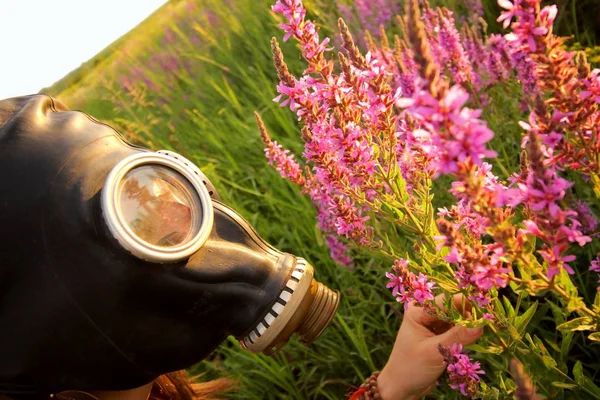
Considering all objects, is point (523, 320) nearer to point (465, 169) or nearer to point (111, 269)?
point (465, 169)

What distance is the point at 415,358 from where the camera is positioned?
192 cm

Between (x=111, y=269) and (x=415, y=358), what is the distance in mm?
1040

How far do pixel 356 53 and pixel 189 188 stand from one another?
56 centimetres

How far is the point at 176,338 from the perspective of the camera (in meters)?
1.53

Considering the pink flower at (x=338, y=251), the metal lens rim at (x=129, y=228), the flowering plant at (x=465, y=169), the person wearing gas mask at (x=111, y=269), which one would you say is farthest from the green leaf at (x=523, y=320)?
the pink flower at (x=338, y=251)

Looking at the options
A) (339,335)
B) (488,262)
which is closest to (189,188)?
(488,262)

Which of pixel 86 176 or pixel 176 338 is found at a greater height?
pixel 86 176

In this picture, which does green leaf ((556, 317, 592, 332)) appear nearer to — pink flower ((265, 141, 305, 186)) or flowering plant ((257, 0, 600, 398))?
flowering plant ((257, 0, 600, 398))

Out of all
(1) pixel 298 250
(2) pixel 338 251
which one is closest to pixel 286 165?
(2) pixel 338 251

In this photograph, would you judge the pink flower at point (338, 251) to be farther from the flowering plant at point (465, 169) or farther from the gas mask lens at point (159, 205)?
the gas mask lens at point (159, 205)

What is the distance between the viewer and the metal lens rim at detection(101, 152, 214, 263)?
1336mm

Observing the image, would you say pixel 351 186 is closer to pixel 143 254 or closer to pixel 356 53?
pixel 356 53

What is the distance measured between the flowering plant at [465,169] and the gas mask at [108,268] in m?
0.35

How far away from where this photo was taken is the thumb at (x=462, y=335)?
1.71 meters
